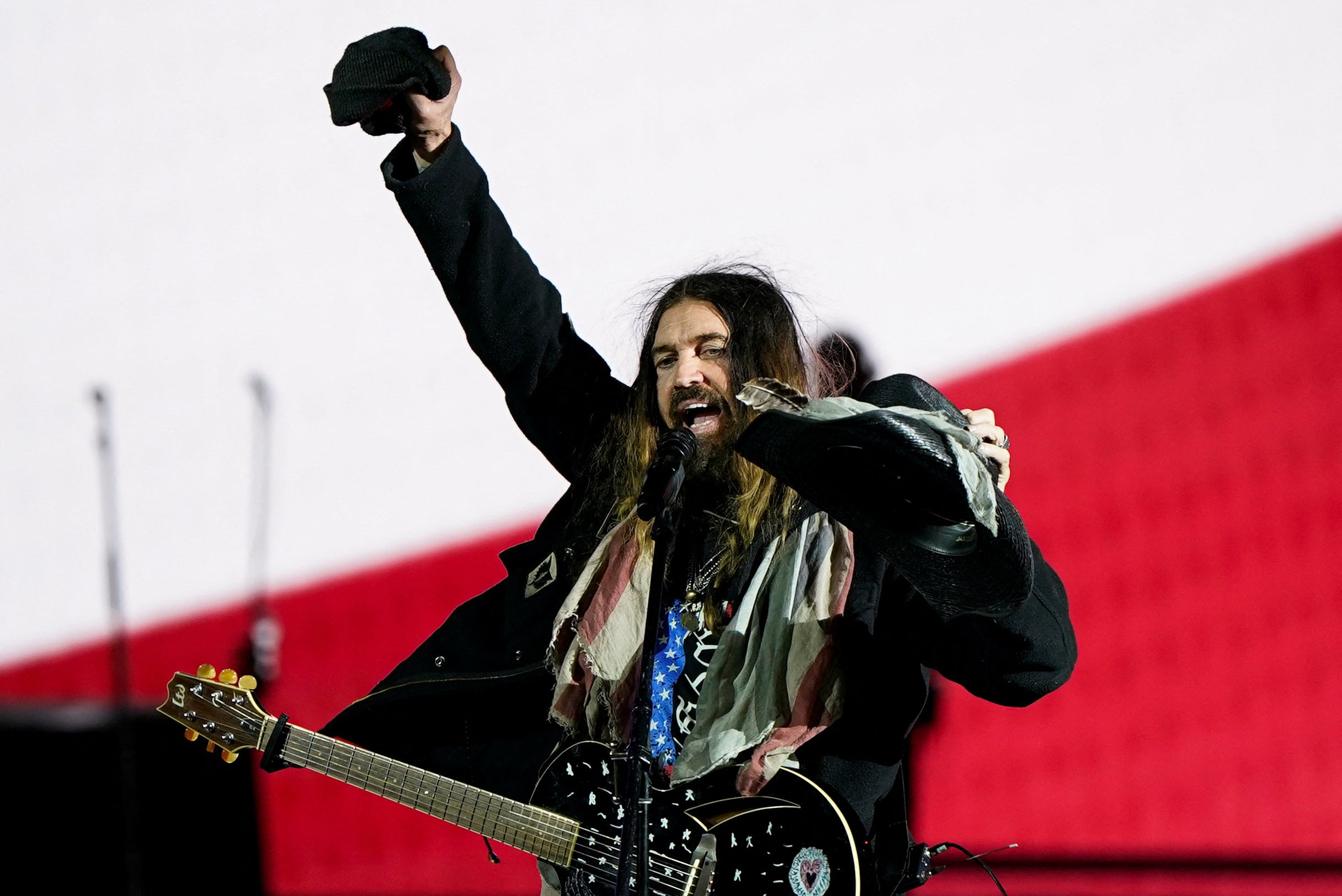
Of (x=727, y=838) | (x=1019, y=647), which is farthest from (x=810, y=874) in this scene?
(x=1019, y=647)

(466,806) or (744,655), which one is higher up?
(744,655)

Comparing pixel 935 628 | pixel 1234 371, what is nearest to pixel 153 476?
pixel 935 628

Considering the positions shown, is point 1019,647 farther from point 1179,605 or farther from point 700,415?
point 1179,605

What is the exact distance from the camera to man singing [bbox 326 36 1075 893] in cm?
142

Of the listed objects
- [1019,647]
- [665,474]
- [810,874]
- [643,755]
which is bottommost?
[810,874]

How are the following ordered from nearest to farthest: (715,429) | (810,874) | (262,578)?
(810,874) < (715,429) < (262,578)

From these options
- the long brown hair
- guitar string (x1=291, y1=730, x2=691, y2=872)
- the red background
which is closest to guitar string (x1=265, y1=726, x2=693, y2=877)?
guitar string (x1=291, y1=730, x2=691, y2=872)

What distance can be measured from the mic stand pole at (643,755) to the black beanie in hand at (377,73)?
2.34ft

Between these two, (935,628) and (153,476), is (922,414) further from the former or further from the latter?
(153,476)

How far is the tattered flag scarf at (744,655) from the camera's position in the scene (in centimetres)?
167

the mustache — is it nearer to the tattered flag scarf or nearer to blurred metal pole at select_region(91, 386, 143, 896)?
the tattered flag scarf

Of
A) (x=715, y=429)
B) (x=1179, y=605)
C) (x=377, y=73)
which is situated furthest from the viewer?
(x=1179, y=605)

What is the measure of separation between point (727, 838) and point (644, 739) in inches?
10.1

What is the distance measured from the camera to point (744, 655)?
1.77 m
